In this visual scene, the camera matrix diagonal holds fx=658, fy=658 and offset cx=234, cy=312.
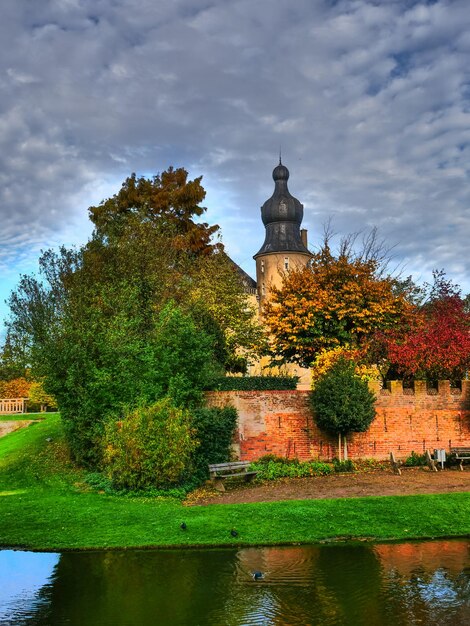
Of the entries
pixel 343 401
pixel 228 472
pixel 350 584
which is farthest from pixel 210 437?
pixel 350 584

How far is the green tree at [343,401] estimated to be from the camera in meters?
20.6

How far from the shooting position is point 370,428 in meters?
22.0

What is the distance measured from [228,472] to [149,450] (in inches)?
124

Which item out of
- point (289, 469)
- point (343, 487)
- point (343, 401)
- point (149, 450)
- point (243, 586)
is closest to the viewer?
point (243, 586)

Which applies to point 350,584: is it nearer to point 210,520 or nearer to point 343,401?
point 210,520

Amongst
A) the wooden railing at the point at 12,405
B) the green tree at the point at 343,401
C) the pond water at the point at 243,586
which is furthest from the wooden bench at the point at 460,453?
the wooden railing at the point at 12,405

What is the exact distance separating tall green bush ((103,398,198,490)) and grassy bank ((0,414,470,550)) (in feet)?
2.39

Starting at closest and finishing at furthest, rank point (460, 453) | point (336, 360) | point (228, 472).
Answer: point (228, 472) → point (460, 453) → point (336, 360)

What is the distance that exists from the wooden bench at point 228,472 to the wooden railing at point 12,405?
2360 cm

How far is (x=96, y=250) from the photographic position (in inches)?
1190

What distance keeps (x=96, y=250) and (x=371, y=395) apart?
1513 cm

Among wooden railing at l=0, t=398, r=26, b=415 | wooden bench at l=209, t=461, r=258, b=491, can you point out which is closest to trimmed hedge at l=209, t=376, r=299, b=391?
wooden bench at l=209, t=461, r=258, b=491

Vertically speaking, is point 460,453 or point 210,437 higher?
point 210,437

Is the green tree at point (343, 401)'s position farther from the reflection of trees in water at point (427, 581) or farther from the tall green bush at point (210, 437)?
the reflection of trees in water at point (427, 581)
